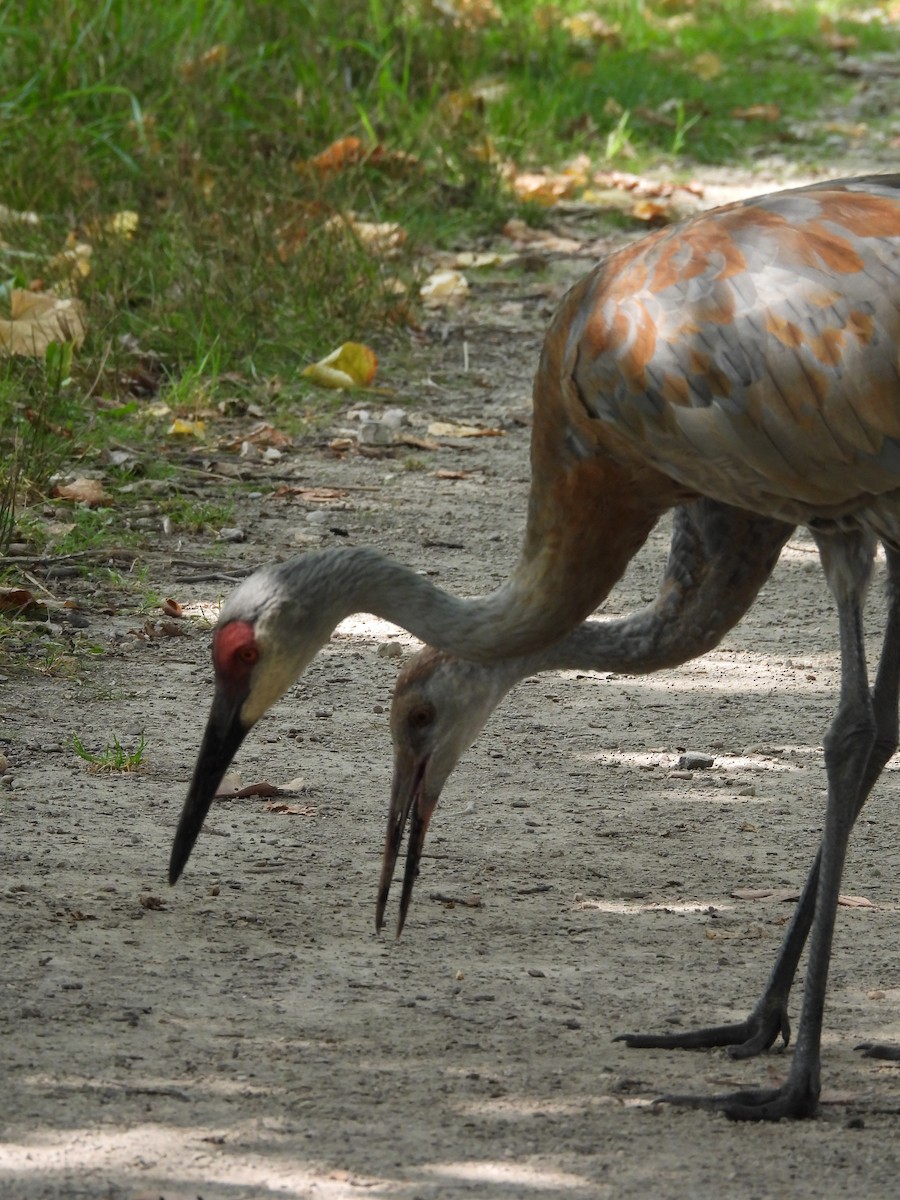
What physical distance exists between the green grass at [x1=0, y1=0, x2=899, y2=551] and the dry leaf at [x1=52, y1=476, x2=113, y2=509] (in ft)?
0.25

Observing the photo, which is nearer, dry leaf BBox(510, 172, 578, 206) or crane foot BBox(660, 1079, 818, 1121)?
crane foot BBox(660, 1079, 818, 1121)

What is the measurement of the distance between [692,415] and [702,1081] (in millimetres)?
1327

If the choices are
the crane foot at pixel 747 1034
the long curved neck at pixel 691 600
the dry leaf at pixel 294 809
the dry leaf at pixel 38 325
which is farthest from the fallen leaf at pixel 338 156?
the crane foot at pixel 747 1034

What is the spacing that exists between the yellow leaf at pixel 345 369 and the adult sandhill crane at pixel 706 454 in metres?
3.66

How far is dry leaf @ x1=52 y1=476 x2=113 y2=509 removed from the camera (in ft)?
21.5

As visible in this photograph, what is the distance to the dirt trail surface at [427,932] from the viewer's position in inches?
130

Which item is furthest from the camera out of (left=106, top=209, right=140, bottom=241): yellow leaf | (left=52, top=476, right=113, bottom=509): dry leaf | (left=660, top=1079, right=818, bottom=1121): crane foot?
(left=106, top=209, right=140, bottom=241): yellow leaf

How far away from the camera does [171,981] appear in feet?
12.9

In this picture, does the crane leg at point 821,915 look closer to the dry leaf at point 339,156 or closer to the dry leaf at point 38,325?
the dry leaf at point 38,325

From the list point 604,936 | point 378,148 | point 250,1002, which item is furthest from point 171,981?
point 378,148

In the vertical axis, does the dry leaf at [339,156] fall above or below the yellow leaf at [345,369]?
above

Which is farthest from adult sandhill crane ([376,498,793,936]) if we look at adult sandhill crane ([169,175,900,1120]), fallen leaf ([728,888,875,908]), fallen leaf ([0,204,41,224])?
fallen leaf ([0,204,41,224])

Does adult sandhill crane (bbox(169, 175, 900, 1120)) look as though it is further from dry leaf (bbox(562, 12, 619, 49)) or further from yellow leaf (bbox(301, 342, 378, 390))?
dry leaf (bbox(562, 12, 619, 49))

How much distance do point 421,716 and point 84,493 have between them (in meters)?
2.59
